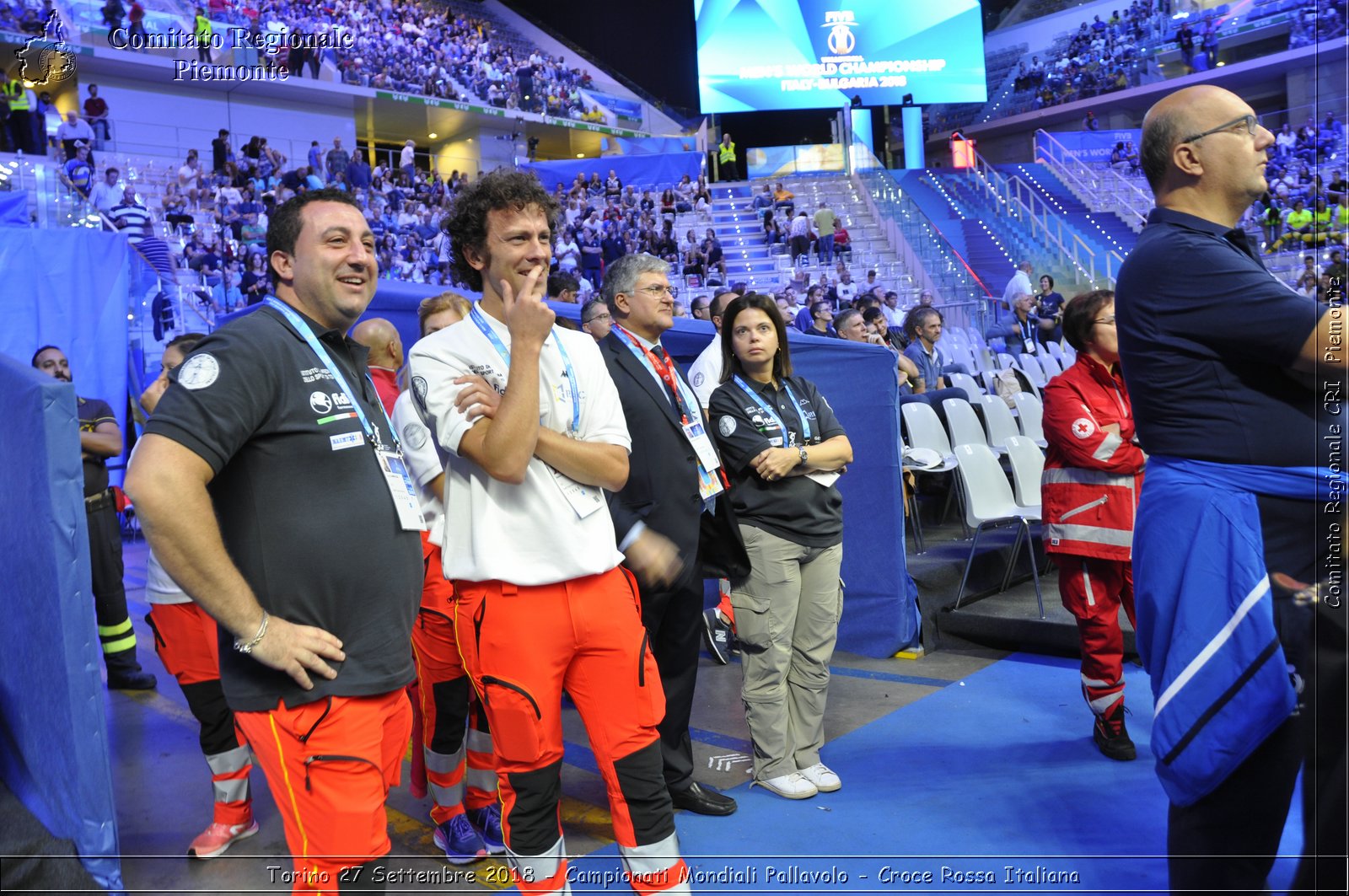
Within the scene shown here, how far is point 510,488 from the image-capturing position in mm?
2127

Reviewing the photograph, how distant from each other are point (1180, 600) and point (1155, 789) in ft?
6.20

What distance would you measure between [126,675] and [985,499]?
15.5ft

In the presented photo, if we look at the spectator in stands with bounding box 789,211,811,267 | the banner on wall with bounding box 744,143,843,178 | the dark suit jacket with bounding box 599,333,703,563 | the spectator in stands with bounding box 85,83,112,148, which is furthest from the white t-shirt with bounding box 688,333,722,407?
the banner on wall with bounding box 744,143,843,178

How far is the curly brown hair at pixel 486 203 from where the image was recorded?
86.9 inches

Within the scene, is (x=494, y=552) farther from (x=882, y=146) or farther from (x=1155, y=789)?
(x=882, y=146)

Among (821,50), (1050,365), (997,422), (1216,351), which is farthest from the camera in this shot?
(821,50)

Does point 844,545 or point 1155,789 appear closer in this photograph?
point 1155,789

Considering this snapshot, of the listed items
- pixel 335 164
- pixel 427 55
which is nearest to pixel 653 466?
pixel 335 164

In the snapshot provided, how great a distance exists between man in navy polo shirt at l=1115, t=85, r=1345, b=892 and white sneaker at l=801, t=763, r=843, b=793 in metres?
1.59

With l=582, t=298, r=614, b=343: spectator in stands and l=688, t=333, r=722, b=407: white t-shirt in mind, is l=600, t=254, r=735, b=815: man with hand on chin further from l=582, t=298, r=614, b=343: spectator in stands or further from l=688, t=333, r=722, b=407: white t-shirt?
l=582, t=298, r=614, b=343: spectator in stands

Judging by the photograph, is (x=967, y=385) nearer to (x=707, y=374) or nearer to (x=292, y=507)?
(x=707, y=374)

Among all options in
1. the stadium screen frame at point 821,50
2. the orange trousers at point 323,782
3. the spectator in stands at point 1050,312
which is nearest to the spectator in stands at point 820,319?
the spectator in stands at point 1050,312

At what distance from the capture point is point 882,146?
3172cm

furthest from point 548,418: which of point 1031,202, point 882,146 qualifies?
point 882,146
